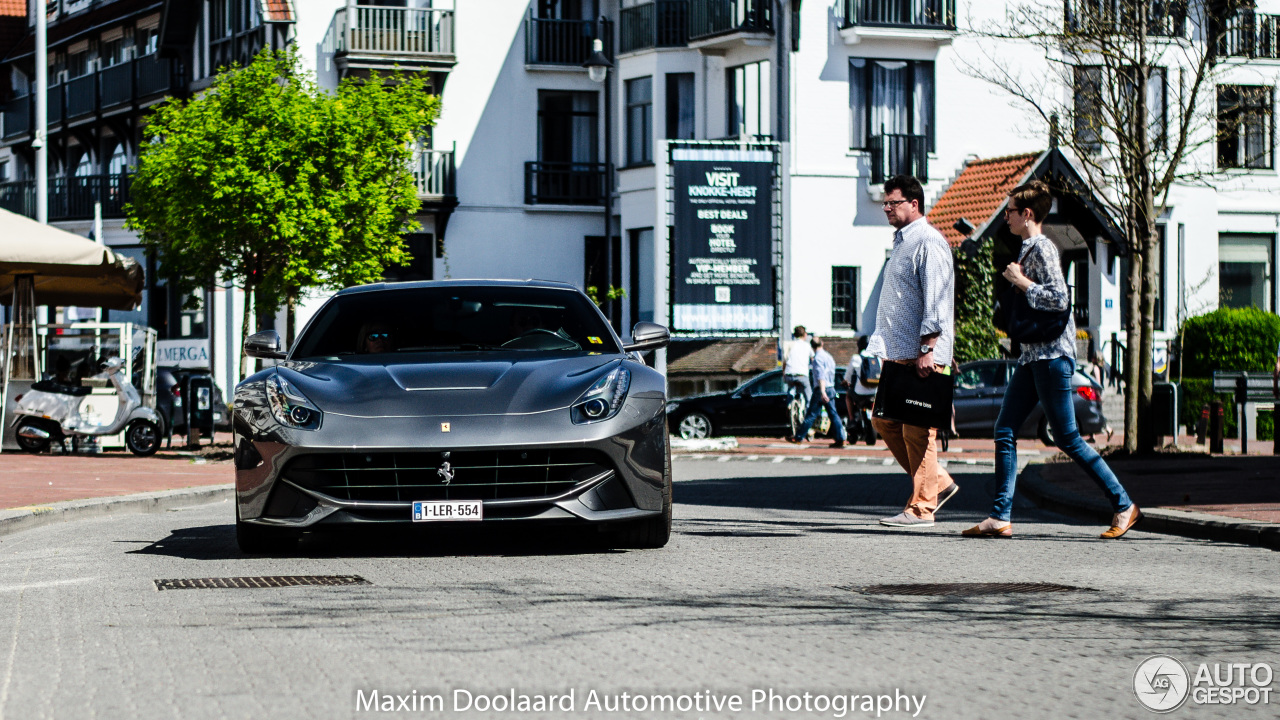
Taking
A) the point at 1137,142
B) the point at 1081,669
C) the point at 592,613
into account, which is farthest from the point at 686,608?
the point at 1137,142

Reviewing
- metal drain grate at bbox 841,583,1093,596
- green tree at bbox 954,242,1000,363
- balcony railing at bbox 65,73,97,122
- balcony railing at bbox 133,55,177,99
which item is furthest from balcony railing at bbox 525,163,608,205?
metal drain grate at bbox 841,583,1093,596

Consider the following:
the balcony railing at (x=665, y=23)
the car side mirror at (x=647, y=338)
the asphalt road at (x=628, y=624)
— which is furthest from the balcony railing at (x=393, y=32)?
the car side mirror at (x=647, y=338)

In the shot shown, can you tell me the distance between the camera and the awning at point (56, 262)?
72.6ft

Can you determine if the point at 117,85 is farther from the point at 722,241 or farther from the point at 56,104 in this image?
the point at 722,241

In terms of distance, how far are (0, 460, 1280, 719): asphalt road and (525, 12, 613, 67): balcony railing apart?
33.5m

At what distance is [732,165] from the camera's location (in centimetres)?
3419

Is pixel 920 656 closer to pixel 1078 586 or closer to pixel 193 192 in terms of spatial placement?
pixel 1078 586

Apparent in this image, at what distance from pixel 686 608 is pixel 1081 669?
6.09 ft

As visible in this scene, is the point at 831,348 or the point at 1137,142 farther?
the point at 831,348

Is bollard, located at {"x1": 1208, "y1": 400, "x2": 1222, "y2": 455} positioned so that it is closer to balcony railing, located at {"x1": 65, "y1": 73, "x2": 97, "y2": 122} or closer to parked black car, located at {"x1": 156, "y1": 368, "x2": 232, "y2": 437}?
parked black car, located at {"x1": 156, "y1": 368, "x2": 232, "y2": 437}

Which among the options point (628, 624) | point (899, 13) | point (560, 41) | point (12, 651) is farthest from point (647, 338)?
point (560, 41)

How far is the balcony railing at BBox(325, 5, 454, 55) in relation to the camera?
1634 inches

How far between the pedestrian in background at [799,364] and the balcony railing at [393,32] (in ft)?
53.9

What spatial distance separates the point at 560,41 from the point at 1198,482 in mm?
30426
